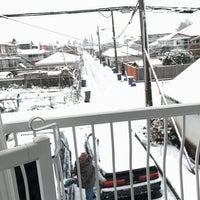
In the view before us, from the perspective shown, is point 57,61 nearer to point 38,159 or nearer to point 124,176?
point 124,176

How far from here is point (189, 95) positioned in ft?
16.8

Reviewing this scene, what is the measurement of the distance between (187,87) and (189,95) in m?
0.49

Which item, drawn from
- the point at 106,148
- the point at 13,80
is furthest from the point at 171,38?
the point at 106,148

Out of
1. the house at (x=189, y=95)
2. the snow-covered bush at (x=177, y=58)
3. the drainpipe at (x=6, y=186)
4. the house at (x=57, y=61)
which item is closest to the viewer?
the drainpipe at (x=6, y=186)

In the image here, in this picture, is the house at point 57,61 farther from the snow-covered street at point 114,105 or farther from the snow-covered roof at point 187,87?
the snow-covered roof at point 187,87

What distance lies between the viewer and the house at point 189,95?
4.97 meters

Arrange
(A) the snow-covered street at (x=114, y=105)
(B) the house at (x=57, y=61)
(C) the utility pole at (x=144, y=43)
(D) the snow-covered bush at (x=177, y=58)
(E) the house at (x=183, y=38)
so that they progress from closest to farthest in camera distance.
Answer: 1. (A) the snow-covered street at (x=114, y=105)
2. (C) the utility pole at (x=144, y=43)
3. (D) the snow-covered bush at (x=177, y=58)
4. (B) the house at (x=57, y=61)
5. (E) the house at (x=183, y=38)

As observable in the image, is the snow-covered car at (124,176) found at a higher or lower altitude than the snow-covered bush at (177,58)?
lower

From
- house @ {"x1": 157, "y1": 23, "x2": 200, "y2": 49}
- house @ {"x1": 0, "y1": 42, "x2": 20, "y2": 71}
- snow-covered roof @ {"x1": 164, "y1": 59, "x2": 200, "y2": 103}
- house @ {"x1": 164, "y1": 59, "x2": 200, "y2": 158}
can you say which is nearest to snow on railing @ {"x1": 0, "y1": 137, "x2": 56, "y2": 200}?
house @ {"x1": 0, "y1": 42, "x2": 20, "y2": 71}

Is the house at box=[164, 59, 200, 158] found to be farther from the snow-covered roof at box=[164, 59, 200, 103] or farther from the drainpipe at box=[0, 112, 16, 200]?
the drainpipe at box=[0, 112, 16, 200]

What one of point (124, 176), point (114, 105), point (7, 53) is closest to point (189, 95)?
point (124, 176)

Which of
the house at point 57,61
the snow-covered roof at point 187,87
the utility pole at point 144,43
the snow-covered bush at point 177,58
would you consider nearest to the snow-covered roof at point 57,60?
the house at point 57,61

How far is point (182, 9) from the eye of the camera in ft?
17.4

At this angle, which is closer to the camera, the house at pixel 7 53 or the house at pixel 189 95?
the house at pixel 7 53
